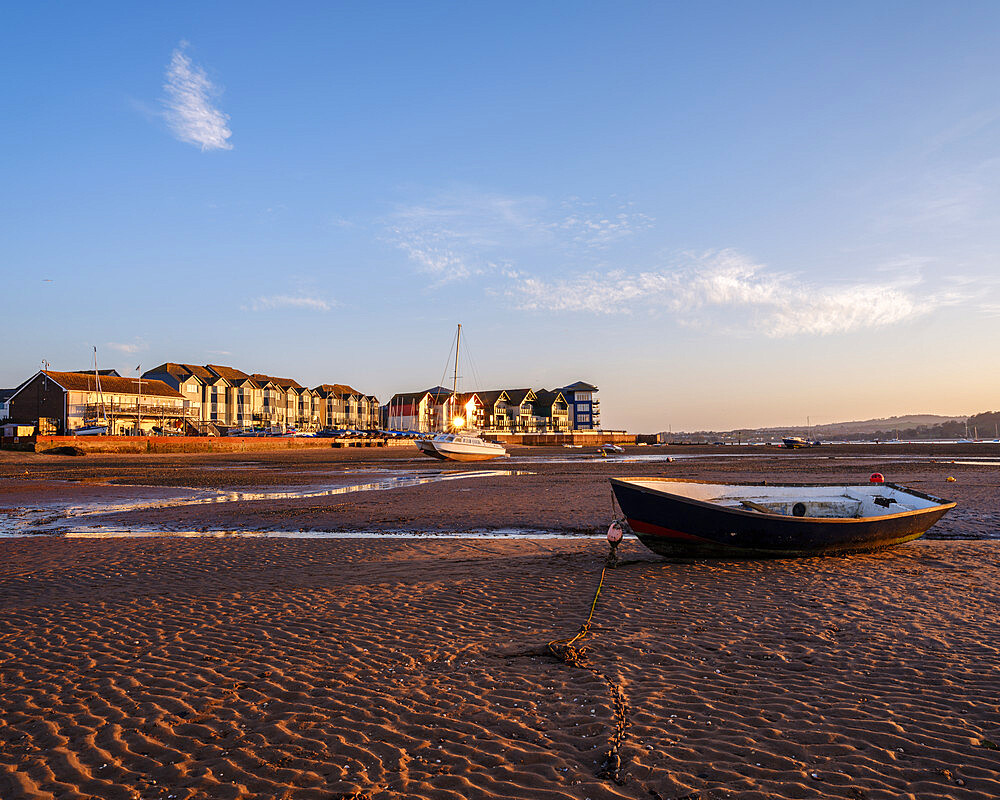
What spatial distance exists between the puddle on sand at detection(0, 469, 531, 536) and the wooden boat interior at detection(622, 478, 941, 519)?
16758 millimetres

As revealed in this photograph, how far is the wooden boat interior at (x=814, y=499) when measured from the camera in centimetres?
1374

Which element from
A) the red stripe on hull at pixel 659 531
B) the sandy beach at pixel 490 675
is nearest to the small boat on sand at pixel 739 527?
the red stripe on hull at pixel 659 531

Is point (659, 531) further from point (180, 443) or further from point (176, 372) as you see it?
point (176, 372)

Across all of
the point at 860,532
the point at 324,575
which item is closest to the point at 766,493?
the point at 860,532

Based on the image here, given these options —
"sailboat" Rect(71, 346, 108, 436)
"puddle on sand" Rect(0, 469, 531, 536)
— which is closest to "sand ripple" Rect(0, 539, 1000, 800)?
"puddle on sand" Rect(0, 469, 531, 536)

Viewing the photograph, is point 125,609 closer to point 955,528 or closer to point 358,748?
point 358,748

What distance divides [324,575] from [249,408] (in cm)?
10293

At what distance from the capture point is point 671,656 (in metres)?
6.98

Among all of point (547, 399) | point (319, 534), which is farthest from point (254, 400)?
point (319, 534)

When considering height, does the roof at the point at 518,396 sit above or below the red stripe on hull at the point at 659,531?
above

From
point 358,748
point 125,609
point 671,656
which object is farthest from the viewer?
point 125,609

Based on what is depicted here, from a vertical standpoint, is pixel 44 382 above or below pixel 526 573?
above

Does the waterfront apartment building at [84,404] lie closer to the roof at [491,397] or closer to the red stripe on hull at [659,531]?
the roof at [491,397]

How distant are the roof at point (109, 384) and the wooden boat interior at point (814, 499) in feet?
270
